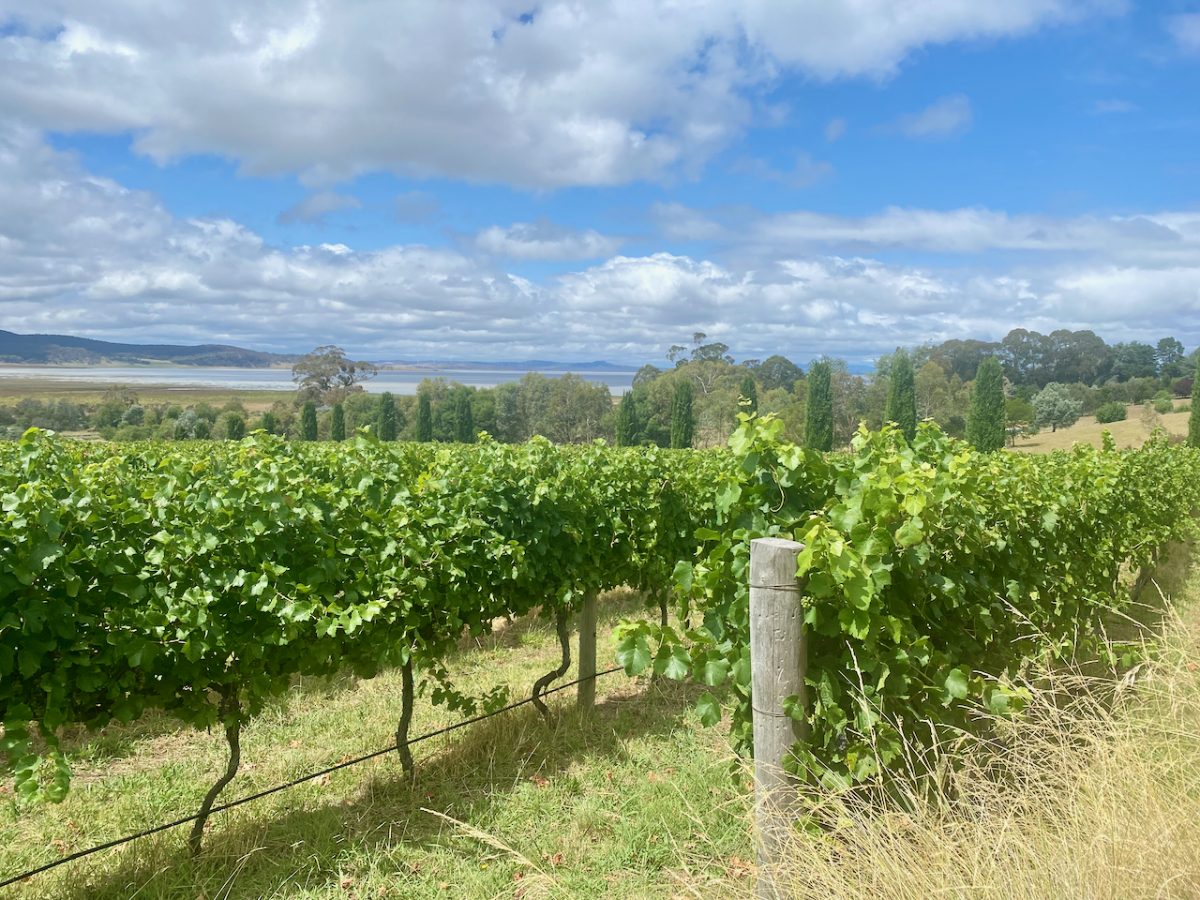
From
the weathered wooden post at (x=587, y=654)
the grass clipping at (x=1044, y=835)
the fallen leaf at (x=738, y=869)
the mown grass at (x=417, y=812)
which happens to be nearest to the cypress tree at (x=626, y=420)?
the weathered wooden post at (x=587, y=654)

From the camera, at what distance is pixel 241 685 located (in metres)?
Result: 3.87

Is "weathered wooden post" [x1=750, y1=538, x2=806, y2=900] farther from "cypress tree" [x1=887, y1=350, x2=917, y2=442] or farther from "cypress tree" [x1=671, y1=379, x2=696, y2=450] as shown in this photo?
"cypress tree" [x1=671, y1=379, x2=696, y2=450]

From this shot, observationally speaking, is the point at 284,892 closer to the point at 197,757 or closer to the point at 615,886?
the point at 615,886

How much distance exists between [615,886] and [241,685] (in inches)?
79.2

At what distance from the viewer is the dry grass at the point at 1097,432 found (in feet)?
159

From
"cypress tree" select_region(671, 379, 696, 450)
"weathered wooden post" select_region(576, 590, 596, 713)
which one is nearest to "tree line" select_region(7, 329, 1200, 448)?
"cypress tree" select_region(671, 379, 696, 450)

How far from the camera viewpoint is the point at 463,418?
51.1 metres

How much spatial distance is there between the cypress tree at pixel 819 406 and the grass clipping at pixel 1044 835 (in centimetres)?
4011

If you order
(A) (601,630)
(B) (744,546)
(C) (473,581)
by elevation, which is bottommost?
(A) (601,630)

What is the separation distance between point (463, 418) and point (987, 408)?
30522 mm

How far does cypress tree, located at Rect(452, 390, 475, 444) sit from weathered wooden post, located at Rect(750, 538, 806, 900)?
4805cm

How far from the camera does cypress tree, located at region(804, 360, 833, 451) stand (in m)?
41.9

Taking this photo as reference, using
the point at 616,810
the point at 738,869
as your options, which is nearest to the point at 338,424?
the point at 616,810

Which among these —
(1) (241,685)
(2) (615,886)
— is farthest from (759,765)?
(1) (241,685)
